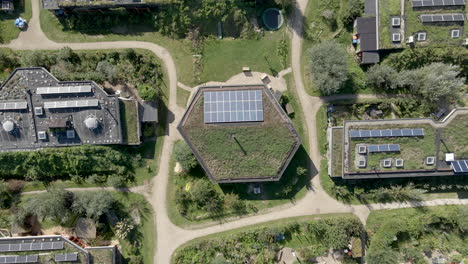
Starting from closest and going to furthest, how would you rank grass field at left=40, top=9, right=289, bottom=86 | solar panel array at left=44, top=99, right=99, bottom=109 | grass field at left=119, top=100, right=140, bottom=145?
solar panel array at left=44, top=99, right=99, bottom=109 → grass field at left=119, top=100, right=140, bottom=145 → grass field at left=40, top=9, right=289, bottom=86

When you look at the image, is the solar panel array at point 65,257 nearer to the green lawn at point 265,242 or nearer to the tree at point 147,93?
the green lawn at point 265,242

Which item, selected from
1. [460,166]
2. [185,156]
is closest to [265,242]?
[185,156]

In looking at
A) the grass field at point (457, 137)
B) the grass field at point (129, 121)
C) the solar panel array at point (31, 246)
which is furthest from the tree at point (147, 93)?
the grass field at point (457, 137)

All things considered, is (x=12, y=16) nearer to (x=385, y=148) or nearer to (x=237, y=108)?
(x=237, y=108)

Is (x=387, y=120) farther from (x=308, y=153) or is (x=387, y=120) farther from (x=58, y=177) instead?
(x=58, y=177)

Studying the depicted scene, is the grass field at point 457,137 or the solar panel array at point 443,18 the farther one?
the grass field at point 457,137

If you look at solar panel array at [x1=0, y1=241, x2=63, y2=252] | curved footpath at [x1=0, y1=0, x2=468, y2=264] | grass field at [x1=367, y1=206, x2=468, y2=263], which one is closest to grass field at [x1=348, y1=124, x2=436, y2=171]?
curved footpath at [x1=0, y1=0, x2=468, y2=264]

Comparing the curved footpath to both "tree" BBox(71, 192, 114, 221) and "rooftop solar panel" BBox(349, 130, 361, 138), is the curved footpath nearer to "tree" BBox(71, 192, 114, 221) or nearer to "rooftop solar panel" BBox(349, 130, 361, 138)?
"tree" BBox(71, 192, 114, 221)
